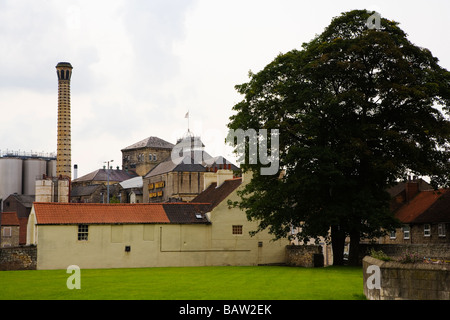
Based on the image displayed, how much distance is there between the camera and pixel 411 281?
18.7 metres

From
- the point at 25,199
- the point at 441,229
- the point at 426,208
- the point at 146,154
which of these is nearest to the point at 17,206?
the point at 25,199

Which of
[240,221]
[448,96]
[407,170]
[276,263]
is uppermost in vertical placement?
[448,96]

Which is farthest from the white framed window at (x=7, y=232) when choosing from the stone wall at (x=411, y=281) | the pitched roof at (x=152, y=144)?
the pitched roof at (x=152, y=144)

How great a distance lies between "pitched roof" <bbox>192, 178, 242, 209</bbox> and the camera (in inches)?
2169

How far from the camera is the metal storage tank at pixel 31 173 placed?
499 feet

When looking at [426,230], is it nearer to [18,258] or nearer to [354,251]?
[354,251]

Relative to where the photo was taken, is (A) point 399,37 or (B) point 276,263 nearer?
(A) point 399,37

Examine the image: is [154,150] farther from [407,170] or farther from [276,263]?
[407,170]

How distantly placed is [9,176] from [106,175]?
92.6 feet

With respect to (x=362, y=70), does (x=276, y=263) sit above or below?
below

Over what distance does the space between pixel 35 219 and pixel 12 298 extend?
27.5 metres

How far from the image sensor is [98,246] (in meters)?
48.4

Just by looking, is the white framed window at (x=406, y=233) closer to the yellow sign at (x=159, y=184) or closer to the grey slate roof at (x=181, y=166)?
the grey slate roof at (x=181, y=166)
